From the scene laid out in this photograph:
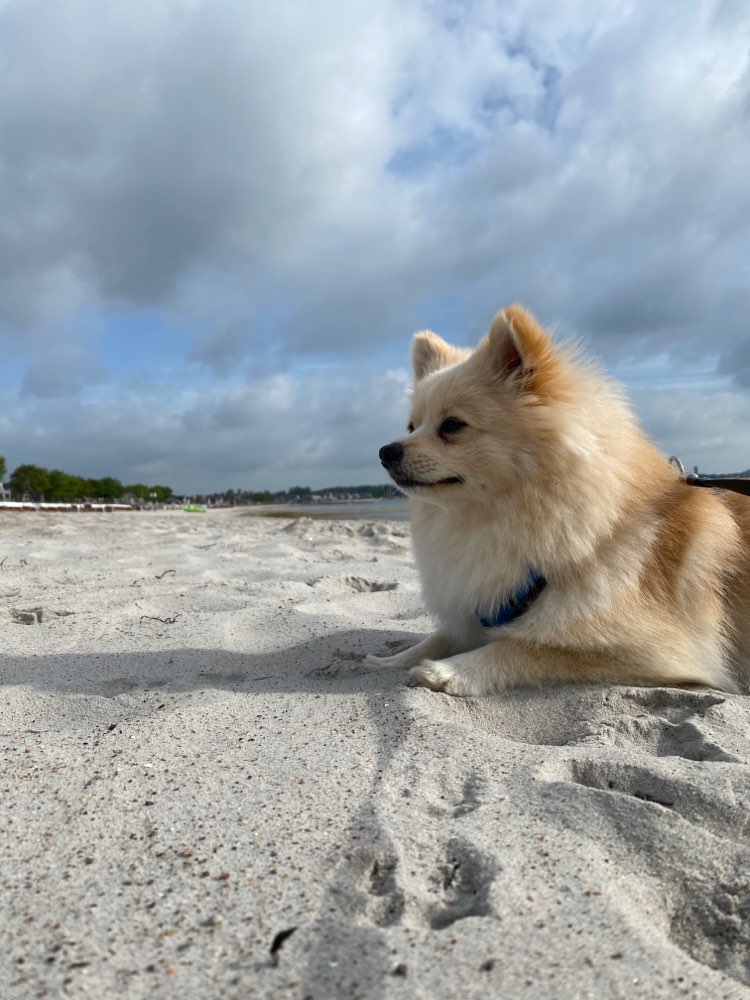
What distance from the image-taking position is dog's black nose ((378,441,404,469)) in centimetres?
281

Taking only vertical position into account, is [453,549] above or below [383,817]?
above

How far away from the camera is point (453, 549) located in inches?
113

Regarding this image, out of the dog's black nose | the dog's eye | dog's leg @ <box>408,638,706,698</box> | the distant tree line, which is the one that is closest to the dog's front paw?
dog's leg @ <box>408,638,706,698</box>

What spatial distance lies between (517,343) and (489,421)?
14.0 inches

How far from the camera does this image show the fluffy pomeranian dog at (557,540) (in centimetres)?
254

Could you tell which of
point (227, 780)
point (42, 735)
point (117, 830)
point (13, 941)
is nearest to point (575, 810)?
point (227, 780)

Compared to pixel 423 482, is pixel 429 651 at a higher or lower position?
lower

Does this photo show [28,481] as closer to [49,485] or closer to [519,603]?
[49,485]

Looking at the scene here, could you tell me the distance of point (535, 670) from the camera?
2.54 m

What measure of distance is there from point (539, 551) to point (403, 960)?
1755mm

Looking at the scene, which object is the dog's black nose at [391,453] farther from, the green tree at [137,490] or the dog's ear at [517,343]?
the green tree at [137,490]

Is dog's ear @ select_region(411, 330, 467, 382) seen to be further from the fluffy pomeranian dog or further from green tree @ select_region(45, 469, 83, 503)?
green tree @ select_region(45, 469, 83, 503)

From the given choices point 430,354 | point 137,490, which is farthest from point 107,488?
point 430,354

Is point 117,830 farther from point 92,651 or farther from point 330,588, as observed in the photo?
point 330,588
